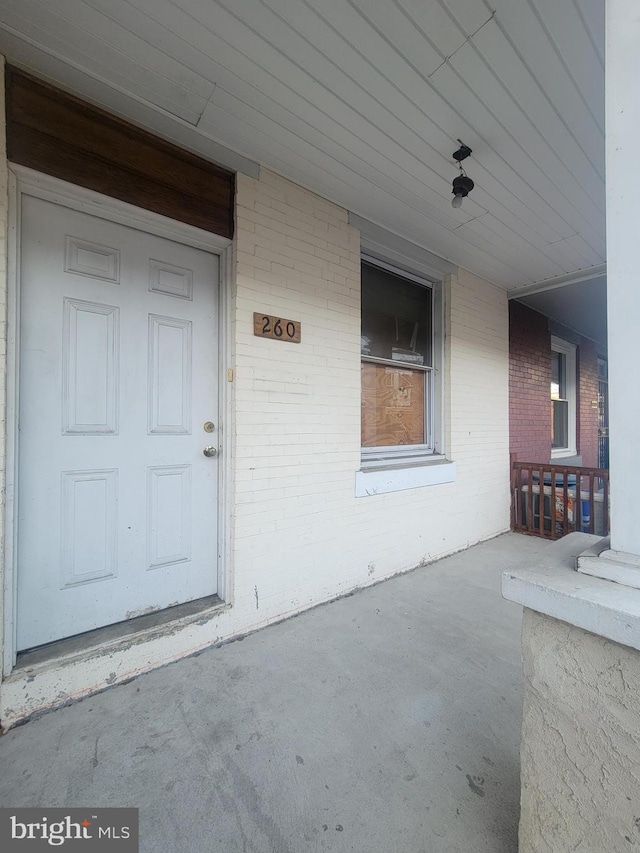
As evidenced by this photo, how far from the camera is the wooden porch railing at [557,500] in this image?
12.3 feet

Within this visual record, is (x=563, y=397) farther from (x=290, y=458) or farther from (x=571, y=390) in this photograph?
(x=290, y=458)

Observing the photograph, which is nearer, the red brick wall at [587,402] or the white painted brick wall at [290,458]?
the white painted brick wall at [290,458]

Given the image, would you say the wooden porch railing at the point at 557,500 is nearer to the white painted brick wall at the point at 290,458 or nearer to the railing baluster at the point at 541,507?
the railing baluster at the point at 541,507

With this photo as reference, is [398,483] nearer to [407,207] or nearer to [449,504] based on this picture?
[449,504]

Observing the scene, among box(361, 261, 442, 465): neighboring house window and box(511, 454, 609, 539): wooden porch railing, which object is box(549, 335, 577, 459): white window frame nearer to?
box(511, 454, 609, 539): wooden porch railing

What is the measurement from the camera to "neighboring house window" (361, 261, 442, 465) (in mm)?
3080

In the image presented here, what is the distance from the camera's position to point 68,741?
1441mm

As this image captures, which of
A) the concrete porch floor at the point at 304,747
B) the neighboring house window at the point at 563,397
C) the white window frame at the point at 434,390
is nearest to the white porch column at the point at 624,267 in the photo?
the concrete porch floor at the point at 304,747

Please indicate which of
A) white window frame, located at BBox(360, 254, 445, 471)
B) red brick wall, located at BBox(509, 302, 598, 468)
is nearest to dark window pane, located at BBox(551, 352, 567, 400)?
red brick wall, located at BBox(509, 302, 598, 468)

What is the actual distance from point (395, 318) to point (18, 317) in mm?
2704

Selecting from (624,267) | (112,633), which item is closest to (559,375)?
(624,267)

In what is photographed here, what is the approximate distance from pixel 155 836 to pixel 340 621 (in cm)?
136

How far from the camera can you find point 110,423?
1.90m

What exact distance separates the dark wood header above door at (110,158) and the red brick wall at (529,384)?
381cm
